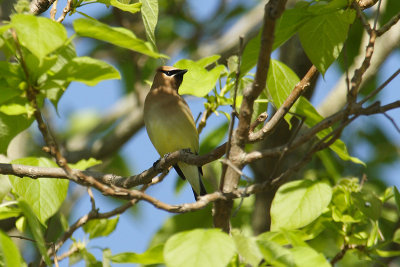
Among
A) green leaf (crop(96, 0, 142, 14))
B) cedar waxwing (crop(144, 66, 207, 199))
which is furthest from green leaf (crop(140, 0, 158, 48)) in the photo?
cedar waxwing (crop(144, 66, 207, 199))

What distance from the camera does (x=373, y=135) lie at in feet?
23.2

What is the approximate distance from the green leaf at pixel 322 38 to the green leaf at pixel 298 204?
0.62 metres

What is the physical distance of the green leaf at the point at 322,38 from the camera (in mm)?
2768

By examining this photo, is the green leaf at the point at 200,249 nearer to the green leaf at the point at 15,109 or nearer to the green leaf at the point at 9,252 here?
the green leaf at the point at 9,252

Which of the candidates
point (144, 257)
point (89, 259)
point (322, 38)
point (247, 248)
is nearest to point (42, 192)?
point (89, 259)

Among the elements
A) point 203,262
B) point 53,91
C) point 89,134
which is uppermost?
point 53,91

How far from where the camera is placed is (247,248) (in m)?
2.15

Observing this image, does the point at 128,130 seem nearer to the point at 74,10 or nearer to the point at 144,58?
the point at 144,58

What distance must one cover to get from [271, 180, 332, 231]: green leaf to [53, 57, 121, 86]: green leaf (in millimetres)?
1026

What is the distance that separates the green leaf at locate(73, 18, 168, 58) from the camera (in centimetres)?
224

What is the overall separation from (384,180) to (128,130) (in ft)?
9.21

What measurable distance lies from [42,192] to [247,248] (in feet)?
5.33

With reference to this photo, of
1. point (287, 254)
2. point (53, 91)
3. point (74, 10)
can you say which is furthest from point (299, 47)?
point (287, 254)

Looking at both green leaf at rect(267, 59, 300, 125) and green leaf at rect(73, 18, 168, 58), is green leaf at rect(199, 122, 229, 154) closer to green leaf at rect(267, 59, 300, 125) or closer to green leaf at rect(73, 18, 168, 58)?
green leaf at rect(267, 59, 300, 125)
